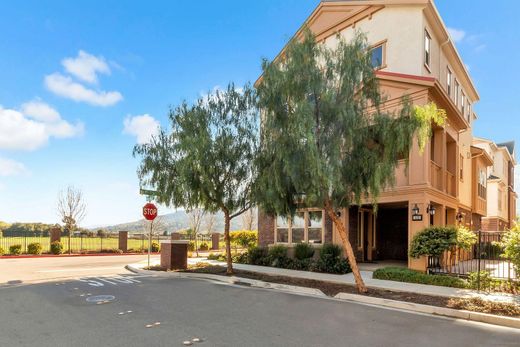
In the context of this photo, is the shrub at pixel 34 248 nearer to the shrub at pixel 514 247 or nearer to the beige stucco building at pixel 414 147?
the beige stucco building at pixel 414 147

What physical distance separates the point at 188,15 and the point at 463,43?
15.5 metres

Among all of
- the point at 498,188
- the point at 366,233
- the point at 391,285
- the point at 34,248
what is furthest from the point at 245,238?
the point at 498,188

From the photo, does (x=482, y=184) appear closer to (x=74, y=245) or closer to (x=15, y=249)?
(x=15, y=249)

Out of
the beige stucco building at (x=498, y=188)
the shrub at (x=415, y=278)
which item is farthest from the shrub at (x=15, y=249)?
the beige stucco building at (x=498, y=188)

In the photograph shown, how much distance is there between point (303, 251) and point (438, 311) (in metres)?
8.00

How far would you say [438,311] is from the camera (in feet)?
26.6

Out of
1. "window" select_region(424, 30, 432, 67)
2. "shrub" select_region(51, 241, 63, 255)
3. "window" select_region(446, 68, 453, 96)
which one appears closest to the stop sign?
"shrub" select_region(51, 241, 63, 255)

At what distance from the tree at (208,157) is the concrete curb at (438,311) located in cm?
548

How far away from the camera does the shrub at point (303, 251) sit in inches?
622

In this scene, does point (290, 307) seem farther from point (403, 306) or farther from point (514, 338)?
point (514, 338)

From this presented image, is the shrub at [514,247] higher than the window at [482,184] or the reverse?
the reverse

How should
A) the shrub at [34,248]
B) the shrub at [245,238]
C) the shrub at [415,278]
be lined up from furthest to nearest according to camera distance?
the shrub at [245,238]
the shrub at [34,248]
the shrub at [415,278]

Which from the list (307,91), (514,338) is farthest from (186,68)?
(514,338)

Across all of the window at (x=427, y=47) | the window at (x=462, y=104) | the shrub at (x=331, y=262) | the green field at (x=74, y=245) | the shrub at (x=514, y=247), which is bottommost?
the green field at (x=74, y=245)
